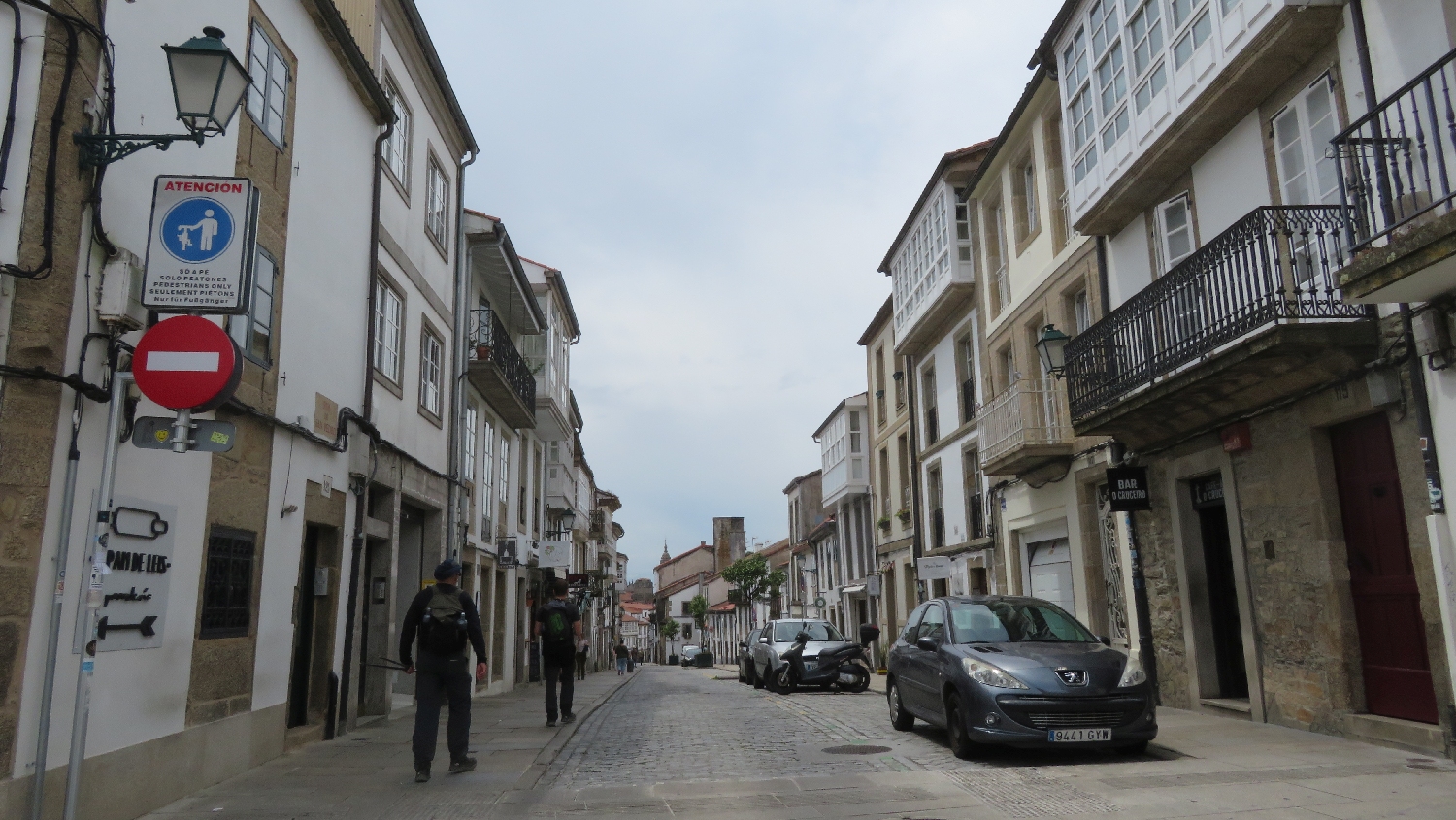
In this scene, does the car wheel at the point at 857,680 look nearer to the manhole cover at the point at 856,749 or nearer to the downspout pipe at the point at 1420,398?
the manhole cover at the point at 856,749

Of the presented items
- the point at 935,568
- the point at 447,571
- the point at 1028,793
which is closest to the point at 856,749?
the point at 1028,793

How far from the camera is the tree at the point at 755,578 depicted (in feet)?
191

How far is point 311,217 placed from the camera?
10.4 metres

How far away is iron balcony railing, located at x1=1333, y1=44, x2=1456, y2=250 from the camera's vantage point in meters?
7.45

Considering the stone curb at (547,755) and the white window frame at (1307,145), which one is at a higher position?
the white window frame at (1307,145)

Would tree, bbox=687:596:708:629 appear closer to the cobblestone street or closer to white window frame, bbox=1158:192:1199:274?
white window frame, bbox=1158:192:1199:274

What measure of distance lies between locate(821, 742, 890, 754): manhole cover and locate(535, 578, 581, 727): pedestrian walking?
11.3 ft

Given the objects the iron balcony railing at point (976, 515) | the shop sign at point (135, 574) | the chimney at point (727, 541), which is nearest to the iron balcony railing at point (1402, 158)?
the shop sign at point (135, 574)

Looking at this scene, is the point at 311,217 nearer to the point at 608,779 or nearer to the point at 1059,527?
the point at 608,779

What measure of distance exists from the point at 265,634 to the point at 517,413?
482 inches

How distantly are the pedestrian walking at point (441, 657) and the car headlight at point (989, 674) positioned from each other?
4183 millimetres

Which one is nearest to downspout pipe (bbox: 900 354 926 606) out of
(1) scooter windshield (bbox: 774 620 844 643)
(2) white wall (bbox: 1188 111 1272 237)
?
(1) scooter windshield (bbox: 774 620 844 643)

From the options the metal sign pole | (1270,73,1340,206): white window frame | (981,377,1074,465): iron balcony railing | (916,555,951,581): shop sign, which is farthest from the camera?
(916,555,951,581): shop sign

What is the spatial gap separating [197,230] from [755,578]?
5533 cm
